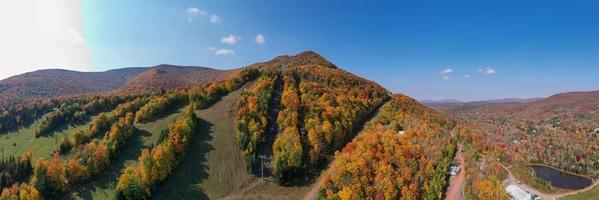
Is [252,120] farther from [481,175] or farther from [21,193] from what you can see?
[481,175]

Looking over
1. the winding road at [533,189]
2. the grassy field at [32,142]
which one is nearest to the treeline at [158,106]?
the grassy field at [32,142]

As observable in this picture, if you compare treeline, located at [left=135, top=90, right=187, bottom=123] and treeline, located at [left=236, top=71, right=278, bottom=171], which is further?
treeline, located at [left=135, top=90, right=187, bottom=123]

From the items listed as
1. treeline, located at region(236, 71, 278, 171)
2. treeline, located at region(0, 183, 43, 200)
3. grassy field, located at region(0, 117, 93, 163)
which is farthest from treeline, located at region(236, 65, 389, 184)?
grassy field, located at region(0, 117, 93, 163)

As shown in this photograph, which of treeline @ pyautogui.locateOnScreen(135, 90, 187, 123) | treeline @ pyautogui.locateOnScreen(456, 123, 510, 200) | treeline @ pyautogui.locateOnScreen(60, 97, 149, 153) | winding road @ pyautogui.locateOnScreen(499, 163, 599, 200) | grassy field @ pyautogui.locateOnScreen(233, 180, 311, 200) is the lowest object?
grassy field @ pyautogui.locateOnScreen(233, 180, 311, 200)

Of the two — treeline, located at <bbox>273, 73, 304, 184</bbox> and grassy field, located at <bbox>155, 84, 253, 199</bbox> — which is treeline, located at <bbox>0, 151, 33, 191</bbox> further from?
treeline, located at <bbox>273, 73, 304, 184</bbox>

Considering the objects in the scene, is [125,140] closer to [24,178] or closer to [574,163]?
[24,178]

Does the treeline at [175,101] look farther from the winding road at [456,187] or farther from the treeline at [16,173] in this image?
the winding road at [456,187]

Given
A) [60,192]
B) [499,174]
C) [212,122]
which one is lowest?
[60,192]

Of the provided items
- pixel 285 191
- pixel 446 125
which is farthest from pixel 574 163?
pixel 285 191
